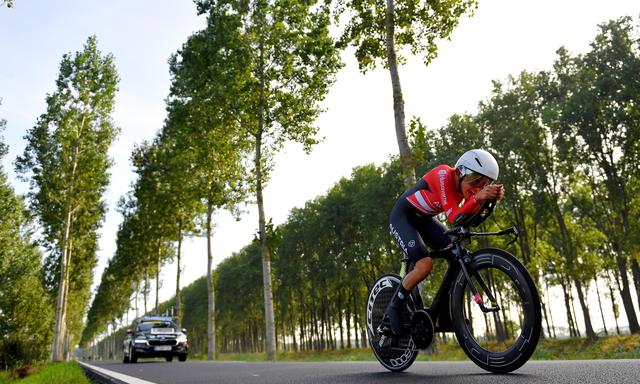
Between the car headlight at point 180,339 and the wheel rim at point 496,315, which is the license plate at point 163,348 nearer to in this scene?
the car headlight at point 180,339

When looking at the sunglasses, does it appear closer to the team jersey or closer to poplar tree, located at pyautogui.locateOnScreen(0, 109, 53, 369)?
the team jersey

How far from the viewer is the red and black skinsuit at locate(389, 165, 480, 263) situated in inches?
159

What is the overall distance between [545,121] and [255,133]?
54.3 ft

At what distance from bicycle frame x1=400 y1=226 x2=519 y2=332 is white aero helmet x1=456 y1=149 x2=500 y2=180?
453mm

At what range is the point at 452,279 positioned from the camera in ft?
13.3

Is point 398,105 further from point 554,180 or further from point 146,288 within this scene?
point 146,288

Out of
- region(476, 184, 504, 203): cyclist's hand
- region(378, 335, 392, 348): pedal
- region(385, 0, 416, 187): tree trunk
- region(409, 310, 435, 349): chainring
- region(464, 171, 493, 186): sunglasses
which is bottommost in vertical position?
region(378, 335, 392, 348): pedal

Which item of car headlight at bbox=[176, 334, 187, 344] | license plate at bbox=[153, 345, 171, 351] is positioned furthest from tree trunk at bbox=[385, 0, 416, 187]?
license plate at bbox=[153, 345, 171, 351]

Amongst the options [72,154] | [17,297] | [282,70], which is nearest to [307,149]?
[282,70]

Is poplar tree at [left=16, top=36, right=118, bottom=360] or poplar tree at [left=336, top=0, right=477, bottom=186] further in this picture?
poplar tree at [left=16, top=36, right=118, bottom=360]

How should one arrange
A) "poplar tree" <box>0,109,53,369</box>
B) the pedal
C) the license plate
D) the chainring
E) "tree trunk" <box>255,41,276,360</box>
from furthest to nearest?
1. "poplar tree" <box>0,109,53,369</box>
2. "tree trunk" <box>255,41,276,360</box>
3. the license plate
4. the pedal
5. the chainring

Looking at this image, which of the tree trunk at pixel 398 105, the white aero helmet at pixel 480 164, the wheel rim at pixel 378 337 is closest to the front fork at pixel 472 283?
the white aero helmet at pixel 480 164

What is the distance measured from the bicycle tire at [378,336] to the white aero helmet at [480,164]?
4.25 feet

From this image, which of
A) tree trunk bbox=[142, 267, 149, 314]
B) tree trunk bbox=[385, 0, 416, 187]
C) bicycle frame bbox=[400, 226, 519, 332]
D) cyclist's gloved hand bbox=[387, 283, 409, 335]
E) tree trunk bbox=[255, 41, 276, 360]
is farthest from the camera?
tree trunk bbox=[142, 267, 149, 314]
